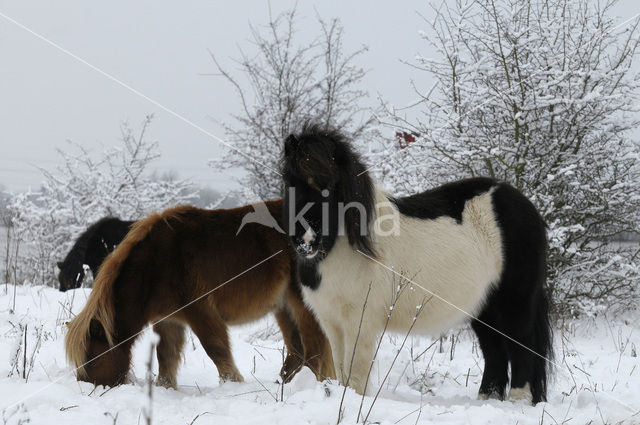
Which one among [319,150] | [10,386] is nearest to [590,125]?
[319,150]

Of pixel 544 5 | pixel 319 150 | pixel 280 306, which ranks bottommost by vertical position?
pixel 280 306

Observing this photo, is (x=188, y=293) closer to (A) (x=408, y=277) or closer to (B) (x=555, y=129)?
(A) (x=408, y=277)

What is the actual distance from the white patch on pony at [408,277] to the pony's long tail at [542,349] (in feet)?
1.61

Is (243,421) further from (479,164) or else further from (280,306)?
(479,164)

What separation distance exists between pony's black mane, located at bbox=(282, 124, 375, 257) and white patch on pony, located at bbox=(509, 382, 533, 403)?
158 cm

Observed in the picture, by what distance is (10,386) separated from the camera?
316 centimetres

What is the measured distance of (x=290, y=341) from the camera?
4562 mm

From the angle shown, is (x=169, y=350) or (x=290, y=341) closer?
(x=169, y=350)

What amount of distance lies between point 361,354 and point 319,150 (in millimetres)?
1292

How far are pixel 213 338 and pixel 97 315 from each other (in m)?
0.81

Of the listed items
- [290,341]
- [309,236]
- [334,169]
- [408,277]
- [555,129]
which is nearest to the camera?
[309,236]

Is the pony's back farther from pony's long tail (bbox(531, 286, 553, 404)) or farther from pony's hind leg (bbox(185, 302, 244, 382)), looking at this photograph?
pony's long tail (bbox(531, 286, 553, 404))

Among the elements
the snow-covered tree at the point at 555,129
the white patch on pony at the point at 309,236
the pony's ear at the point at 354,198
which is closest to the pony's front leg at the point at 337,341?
the pony's ear at the point at 354,198

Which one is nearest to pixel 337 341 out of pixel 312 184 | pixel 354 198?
pixel 354 198
